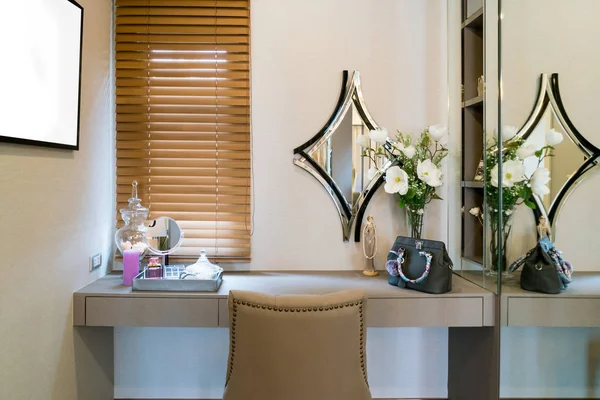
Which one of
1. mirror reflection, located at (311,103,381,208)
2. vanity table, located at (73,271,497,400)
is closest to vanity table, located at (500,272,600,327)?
vanity table, located at (73,271,497,400)

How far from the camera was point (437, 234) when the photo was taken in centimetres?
240

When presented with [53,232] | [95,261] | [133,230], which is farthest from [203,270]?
[53,232]

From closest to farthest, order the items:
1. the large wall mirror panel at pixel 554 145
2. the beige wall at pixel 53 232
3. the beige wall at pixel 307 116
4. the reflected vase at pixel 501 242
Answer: the beige wall at pixel 53 232
the large wall mirror panel at pixel 554 145
the reflected vase at pixel 501 242
the beige wall at pixel 307 116

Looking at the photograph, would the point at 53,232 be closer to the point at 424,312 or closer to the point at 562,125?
the point at 424,312

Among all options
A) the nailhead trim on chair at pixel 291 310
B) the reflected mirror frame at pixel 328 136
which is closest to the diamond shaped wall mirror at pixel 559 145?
the reflected mirror frame at pixel 328 136

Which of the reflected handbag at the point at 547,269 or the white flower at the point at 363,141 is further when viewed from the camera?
the white flower at the point at 363,141

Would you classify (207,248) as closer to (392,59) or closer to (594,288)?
(392,59)

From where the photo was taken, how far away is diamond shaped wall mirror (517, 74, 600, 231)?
1792 millimetres

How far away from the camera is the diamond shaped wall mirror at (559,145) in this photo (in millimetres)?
1792

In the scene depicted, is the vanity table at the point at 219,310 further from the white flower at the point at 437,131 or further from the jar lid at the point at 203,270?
the white flower at the point at 437,131

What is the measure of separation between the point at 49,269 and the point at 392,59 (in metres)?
1.98

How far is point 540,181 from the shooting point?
1.83 meters

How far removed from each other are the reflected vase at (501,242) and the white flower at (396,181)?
1.49ft

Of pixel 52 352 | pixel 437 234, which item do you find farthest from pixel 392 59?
pixel 52 352
